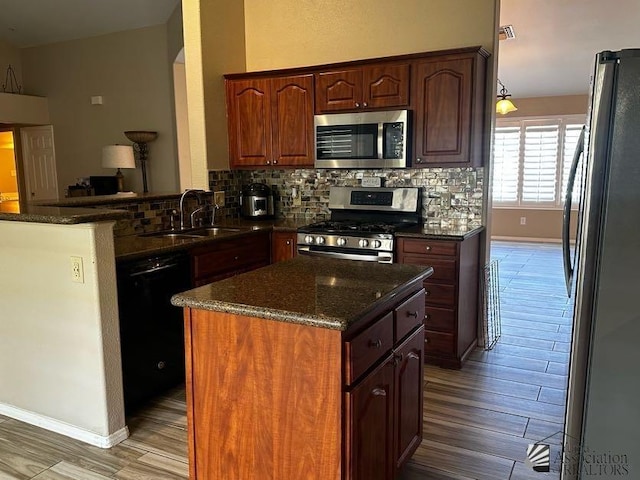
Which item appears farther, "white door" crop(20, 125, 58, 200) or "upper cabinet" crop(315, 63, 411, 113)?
"white door" crop(20, 125, 58, 200)

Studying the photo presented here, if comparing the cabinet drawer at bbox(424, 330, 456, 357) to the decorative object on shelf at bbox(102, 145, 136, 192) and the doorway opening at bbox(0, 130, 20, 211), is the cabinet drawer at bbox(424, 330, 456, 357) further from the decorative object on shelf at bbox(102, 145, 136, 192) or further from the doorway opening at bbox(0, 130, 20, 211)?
the doorway opening at bbox(0, 130, 20, 211)

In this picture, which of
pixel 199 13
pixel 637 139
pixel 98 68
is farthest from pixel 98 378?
pixel 98 68

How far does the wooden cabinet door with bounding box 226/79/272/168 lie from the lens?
4.36 metres

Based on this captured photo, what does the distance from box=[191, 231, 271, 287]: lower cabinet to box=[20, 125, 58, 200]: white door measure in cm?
519

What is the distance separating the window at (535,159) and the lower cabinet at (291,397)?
24.9 feet

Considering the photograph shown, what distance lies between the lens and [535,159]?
8781mm

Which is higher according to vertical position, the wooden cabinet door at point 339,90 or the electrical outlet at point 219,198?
the wooden cabinet door at point 339,90

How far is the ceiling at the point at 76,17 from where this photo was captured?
21.1ft


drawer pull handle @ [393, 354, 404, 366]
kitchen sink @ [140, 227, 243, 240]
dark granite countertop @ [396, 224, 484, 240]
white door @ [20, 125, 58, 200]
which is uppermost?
white door @ [20, 125, 58, 200]

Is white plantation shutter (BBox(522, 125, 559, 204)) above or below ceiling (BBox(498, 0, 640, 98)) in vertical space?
below

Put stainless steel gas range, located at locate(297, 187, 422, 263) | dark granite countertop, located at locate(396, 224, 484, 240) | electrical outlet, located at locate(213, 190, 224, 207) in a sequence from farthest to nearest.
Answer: electrical outlet, located at locate(213, 190, 224, 207) < stainless steel gas range, located at locate(297, 187, 422, 263) < dark granite countertop, located at locate(396, 224, 484, 240)

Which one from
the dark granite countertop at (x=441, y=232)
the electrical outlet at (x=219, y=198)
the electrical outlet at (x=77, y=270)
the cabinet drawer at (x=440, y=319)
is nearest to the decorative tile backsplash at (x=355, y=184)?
the electrical outlet at (x=219, y=198)

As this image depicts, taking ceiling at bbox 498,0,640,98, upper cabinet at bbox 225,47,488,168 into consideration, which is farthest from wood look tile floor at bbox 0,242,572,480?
ceiling at bbox 498,0,640,98

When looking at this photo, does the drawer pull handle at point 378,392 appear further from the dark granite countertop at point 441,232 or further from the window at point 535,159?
the window at point 535,159
